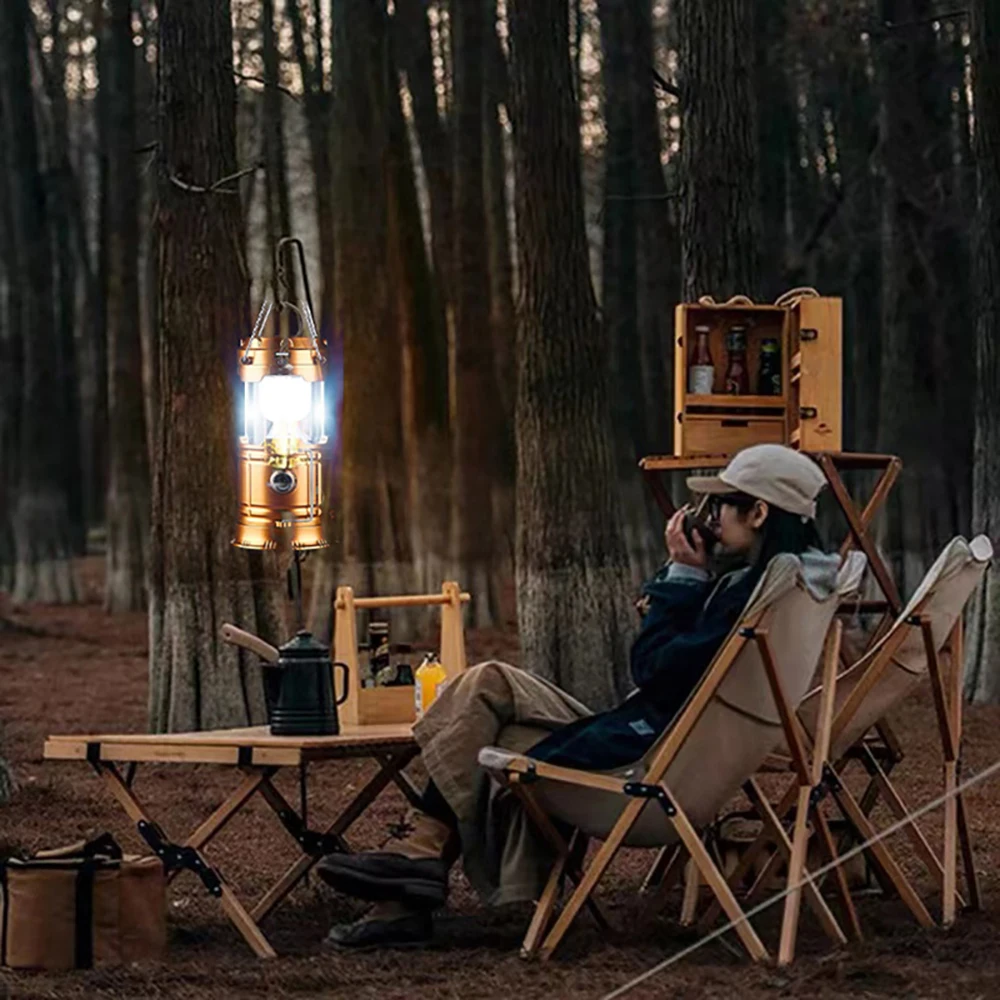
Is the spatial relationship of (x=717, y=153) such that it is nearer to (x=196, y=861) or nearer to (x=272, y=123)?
(x=196, y=861)

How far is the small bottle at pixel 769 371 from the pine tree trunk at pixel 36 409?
51.8ft

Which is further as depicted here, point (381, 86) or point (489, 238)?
point (489, 238)

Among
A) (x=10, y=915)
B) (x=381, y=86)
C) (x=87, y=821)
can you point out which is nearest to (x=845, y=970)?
(x=10, y=915)

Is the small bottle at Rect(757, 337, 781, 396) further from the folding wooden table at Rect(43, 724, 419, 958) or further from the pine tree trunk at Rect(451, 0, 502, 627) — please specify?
the pine tree trunk at Rect(451, 0, 502, 627)

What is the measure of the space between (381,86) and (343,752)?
1218 centimetres

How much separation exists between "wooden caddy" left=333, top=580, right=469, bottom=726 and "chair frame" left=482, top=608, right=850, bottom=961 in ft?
3.27

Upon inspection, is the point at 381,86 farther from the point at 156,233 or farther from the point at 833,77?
the point at 833,77

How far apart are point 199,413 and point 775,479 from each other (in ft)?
17.3

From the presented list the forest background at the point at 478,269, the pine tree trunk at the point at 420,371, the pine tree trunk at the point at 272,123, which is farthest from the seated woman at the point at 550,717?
the pine tree trunk at the point at 272,123

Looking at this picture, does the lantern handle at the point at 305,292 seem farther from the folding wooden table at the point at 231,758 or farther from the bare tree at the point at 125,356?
the bare tree at the point at 125,356

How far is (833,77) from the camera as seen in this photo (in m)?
26.3

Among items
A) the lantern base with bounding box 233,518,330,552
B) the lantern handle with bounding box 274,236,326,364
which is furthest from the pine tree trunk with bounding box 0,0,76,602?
the lantern base with bounding box 233,518,330,552

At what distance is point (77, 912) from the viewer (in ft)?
20.6

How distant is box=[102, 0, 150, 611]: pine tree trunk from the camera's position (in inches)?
895
